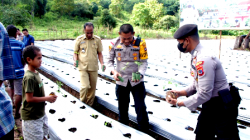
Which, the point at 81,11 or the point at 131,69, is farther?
the point at 81,11

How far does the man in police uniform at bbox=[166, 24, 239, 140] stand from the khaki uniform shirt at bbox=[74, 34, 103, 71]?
2139 millimetres

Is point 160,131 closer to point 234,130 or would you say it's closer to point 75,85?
point 234,130

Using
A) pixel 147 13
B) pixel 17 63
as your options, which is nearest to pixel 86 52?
pixel 17 63

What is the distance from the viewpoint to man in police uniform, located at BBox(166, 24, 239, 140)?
1.66 metres

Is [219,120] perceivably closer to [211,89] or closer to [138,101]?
[211,89]

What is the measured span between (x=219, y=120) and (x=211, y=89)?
1.10ft

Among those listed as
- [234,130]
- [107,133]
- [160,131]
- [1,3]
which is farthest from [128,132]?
[1,3]

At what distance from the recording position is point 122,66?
2791 mm

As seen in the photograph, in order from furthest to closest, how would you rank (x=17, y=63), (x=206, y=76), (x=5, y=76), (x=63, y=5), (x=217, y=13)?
(x=63, y=5), (x=217, y=13), (x=17, y=63), (x=206, y=76), (x=5, y=76)

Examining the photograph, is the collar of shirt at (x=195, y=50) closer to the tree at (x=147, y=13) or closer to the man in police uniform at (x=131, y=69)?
the man in police uniform at (x=131, y=69)

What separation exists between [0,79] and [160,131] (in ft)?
7.05

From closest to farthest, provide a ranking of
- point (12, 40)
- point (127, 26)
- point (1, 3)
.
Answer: point (127, 26)
point (12, 40)
point (1, 3)

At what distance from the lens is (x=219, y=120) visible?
5.89ft

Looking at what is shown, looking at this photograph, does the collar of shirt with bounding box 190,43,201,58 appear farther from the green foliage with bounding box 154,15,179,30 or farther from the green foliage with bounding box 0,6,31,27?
the green foliage with bounding box 154,15,179,30
